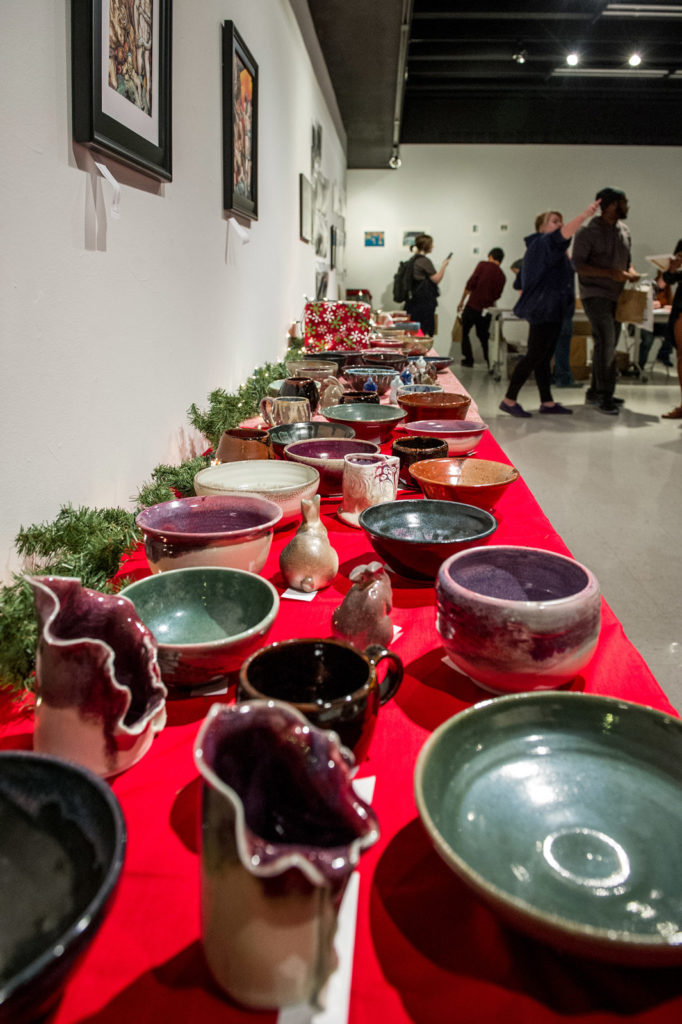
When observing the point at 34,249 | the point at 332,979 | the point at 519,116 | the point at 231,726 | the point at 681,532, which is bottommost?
the point at 681,532

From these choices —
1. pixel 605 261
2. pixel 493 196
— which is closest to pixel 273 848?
pixel 605 261

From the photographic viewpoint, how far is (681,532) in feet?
11.0

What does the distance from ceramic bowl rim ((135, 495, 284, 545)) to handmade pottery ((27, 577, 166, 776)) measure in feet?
0.80

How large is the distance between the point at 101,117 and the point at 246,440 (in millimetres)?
691

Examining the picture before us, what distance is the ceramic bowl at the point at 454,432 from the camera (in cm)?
180

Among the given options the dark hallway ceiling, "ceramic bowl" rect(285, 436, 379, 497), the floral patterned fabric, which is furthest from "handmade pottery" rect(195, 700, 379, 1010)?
the dark hallway ceiling

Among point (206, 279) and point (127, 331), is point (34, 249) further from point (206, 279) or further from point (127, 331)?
point (206, 279)

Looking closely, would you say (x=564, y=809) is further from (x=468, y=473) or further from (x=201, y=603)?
(x=468, y=473)

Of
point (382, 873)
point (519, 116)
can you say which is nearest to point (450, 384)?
point (382, 873)

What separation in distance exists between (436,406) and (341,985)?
179cm

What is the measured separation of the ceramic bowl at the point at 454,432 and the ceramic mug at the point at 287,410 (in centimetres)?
30

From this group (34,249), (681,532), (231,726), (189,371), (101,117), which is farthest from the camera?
(681,532)

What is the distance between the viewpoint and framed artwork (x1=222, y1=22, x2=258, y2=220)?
2359mm

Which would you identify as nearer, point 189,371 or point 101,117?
point 101,117
